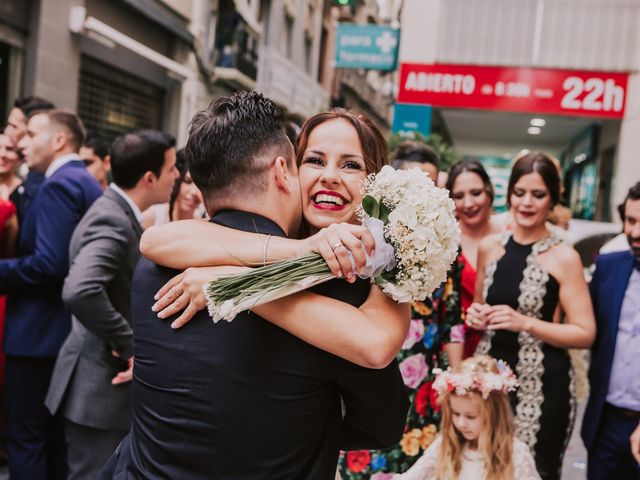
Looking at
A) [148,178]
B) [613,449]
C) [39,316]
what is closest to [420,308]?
[613,449]

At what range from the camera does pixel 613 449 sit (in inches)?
153

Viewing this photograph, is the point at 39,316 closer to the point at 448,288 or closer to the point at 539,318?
the point at 448,288

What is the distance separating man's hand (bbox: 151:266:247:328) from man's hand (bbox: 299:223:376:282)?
0.21m

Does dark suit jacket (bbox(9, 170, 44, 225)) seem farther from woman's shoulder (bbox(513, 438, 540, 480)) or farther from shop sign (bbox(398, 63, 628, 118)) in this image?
shop sign (bbox(398, 63, 628, 118))

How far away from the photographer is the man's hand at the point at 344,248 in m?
1.65

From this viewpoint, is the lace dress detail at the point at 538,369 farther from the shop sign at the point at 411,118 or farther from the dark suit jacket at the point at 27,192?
the shop sign at the point at 411,118

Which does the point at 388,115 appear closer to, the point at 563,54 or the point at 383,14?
the point at 383,14

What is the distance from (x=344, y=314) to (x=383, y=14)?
3942 cm

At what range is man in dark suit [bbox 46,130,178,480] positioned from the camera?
3459 millimetres

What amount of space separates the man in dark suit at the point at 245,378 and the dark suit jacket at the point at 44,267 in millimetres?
2418

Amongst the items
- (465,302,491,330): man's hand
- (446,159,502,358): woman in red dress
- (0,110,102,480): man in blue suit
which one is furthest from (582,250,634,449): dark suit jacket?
(0,110,102,480): man in blue suit

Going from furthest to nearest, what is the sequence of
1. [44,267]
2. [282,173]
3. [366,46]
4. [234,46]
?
[234,46]
[366,46]
[44,267]
[282,173]

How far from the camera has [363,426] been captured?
1877 millimetres

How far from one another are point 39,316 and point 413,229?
3182 mm
